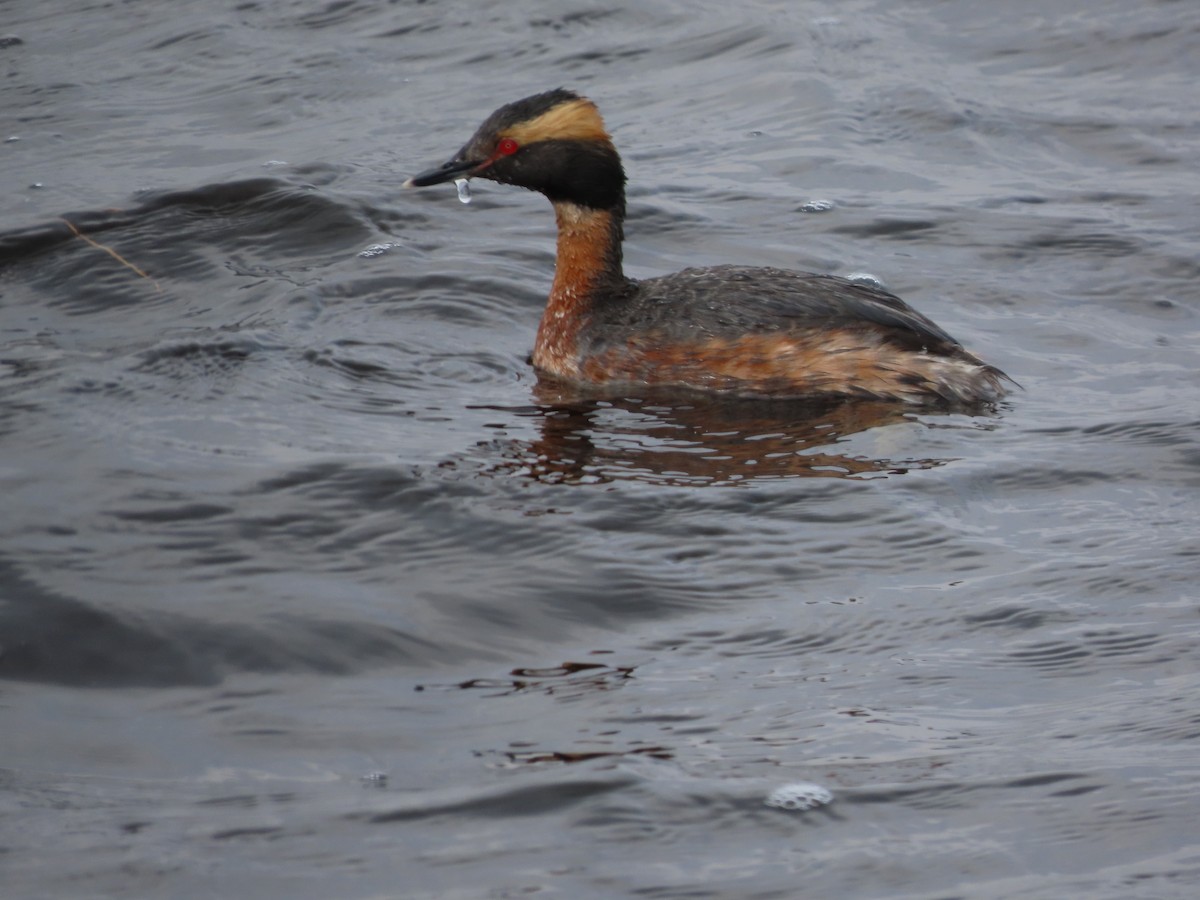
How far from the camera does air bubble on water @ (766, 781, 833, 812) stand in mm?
3801

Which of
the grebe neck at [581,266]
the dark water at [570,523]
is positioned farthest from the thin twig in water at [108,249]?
the grebe neck at [581,266]

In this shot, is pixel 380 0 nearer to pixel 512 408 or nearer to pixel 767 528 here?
pixel 512 408

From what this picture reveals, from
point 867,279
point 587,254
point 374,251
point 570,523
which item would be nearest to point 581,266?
point 587,254

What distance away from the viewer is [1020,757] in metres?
4.03

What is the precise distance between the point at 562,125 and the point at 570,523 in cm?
257

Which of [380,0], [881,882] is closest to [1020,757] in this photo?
[881,882]

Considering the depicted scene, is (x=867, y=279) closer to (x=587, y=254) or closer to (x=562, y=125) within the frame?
(x=587, y=254)

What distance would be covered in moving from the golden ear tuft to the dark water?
36.2 inches

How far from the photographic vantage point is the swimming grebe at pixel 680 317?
22.6 ft

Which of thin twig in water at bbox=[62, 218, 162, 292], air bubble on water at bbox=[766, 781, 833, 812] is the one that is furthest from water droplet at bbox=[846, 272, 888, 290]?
air bubble on water at bbox=[766, 781, 833, 812]

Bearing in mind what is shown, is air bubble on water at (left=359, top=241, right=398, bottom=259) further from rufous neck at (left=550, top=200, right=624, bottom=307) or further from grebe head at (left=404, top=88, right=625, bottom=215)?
rufous neck at (left=550, top=200, right=624, bottom=307)

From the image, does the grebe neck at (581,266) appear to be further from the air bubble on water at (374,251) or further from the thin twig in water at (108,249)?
the thin twig in water at (108,249)

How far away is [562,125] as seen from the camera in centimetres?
745

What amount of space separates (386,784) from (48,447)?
8.33 ft
